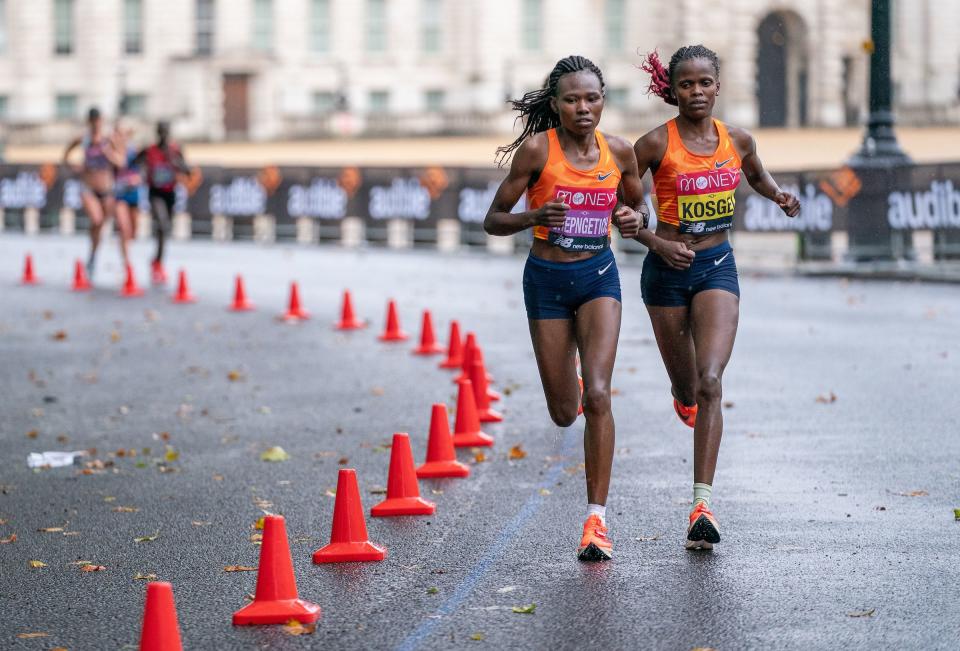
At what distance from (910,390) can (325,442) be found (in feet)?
14.6

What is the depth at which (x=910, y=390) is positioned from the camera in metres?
12.4

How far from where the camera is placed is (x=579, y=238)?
293 inches

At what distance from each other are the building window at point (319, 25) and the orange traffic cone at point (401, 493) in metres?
62.1

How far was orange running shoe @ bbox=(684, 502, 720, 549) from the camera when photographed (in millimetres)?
7215

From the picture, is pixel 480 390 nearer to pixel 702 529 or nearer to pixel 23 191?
pixel 702 529

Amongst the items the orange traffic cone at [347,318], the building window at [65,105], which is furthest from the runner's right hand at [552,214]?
A: the building window at [65,105]

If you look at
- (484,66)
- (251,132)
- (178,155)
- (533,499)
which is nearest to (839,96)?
(484,66)

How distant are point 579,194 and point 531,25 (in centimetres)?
6191

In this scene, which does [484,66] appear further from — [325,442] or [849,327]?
[325,442]

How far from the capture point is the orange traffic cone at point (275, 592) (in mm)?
6289

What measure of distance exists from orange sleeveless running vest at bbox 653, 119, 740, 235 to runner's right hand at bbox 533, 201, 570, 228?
2.53ft

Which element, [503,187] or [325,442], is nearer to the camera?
[503,187]

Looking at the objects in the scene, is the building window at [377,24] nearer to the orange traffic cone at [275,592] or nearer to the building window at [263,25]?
the building window at [263,25]

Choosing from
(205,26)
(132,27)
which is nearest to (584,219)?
(205,26)
